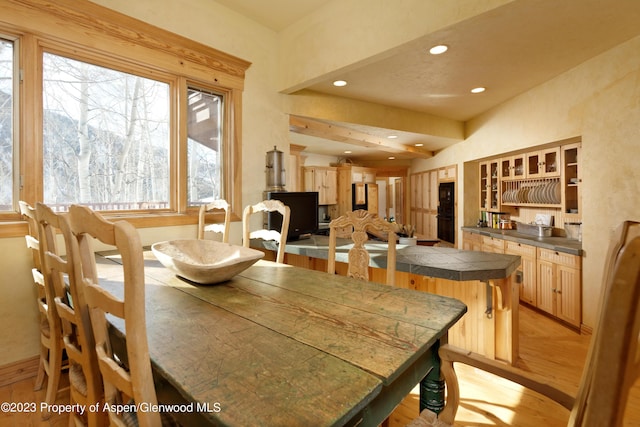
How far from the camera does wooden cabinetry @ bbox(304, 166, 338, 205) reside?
6684mm

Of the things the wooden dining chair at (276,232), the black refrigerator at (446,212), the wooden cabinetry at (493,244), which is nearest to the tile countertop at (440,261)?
the wooden dining chair at (276,232)

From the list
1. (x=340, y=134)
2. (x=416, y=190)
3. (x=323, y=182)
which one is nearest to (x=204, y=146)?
(x=340, y=134)

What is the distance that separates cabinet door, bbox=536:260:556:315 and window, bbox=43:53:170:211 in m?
3.97

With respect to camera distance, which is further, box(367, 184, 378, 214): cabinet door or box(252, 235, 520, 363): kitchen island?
box(367, 184, 378, 214): cabinet door

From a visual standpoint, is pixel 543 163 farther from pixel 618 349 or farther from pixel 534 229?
pixel 618 349

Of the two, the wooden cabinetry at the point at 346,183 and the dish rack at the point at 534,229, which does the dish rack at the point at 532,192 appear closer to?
the dish rack at the point at 534,229

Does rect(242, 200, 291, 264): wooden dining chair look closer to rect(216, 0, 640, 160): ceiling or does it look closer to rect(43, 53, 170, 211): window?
rect(43, 53, 170, 211): window

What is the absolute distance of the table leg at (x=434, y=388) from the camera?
41.0 inches

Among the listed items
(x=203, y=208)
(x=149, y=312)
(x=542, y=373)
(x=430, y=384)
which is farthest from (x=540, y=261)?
(x=149, y=312)

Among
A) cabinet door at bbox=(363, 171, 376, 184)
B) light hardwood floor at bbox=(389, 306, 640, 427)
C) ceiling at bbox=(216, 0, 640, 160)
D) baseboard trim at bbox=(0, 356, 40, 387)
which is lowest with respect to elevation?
light hardwood floor at bbox=(389, 306, 640, 427)

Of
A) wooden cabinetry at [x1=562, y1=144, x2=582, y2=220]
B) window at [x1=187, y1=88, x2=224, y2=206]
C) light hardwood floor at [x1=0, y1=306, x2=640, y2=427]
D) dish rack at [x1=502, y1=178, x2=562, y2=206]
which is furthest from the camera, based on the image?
dish rack at [x1=502, y1=178, x2=562, y2=206]

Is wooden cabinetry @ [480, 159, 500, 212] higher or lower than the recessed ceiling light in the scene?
lower

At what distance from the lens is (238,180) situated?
304 cm

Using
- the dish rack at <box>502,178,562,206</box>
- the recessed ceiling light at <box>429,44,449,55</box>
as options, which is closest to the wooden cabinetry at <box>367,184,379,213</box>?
the dish rack at <box>502,178,562,206</box>
